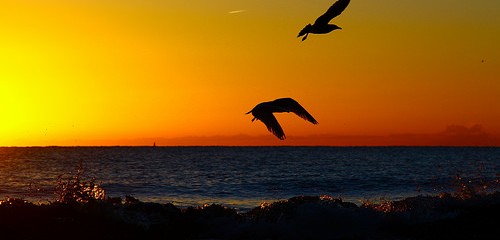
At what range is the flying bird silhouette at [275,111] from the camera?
40.4ft

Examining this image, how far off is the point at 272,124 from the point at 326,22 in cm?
211

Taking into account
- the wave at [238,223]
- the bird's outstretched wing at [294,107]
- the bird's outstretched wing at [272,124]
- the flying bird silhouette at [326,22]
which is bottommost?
the wave at [238,223]

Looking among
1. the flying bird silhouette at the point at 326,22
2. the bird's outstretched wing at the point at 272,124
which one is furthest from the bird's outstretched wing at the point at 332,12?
the bird's outstretched wing at the point at 272,124

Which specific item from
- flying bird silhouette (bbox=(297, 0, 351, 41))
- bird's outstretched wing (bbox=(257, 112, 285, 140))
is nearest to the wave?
bird's outstretched wing (bbox=(257, 112, 285, 140))

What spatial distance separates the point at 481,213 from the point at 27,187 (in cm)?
3177

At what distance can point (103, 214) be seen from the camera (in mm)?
14422

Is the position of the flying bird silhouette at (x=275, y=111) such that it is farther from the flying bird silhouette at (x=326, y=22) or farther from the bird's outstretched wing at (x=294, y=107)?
the flying bird silhouette at (x=326, y=22)

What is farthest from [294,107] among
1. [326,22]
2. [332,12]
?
[332,12]

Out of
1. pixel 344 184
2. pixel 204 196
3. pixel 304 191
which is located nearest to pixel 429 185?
pixel 344 184

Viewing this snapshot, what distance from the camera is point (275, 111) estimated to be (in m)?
12.4

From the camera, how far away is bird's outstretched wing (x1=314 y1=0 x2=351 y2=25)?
42.3ft

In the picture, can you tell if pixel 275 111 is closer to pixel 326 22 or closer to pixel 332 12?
pixel 326 22

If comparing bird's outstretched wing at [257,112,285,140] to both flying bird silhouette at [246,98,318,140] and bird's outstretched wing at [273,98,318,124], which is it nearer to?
flying bird silhouette at [246,98,318,140]

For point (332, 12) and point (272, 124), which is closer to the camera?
point (272, 124)
